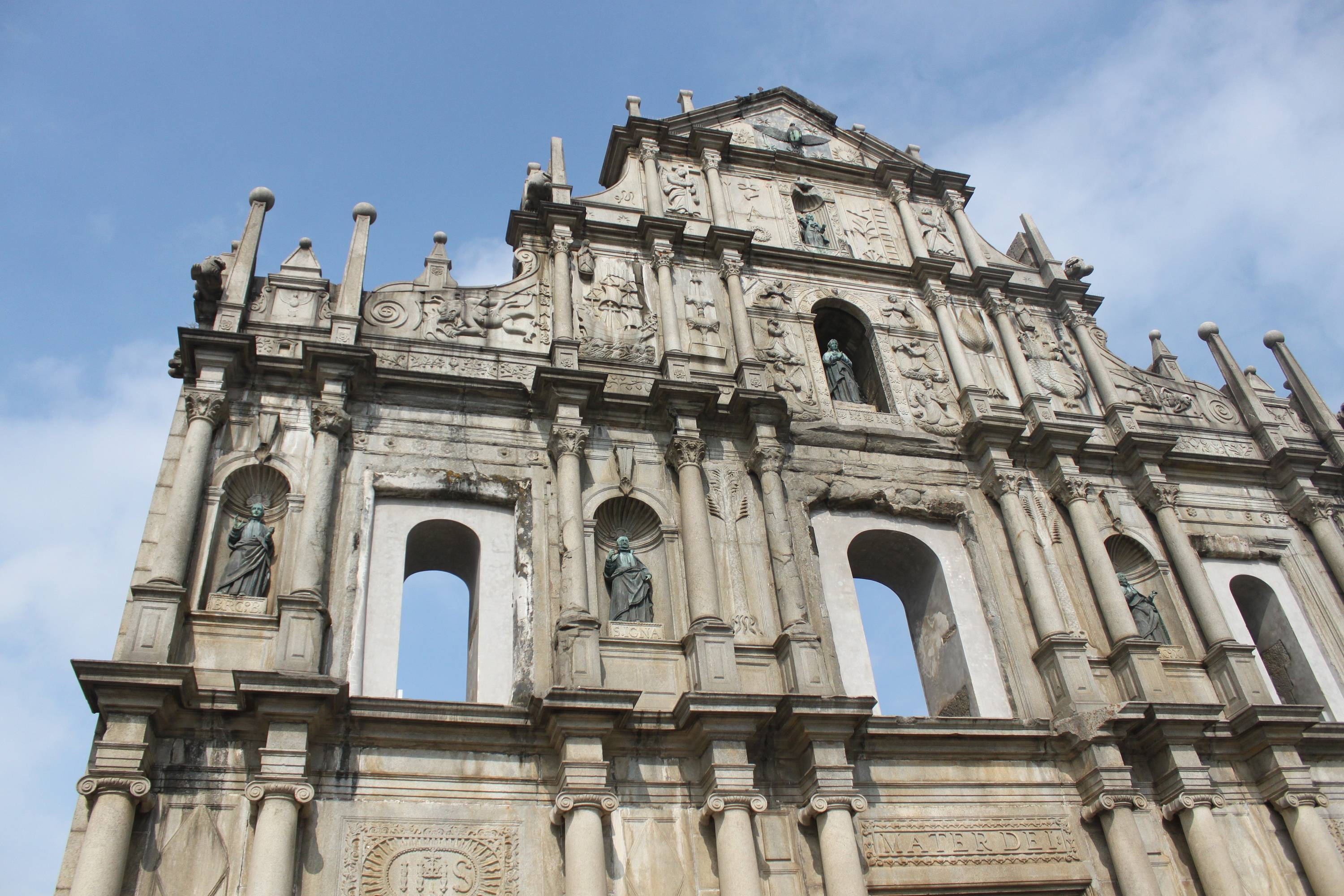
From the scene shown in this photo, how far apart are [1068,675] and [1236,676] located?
83.0 inches

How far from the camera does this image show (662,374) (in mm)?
12875

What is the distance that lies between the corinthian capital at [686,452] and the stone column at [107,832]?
589 cm

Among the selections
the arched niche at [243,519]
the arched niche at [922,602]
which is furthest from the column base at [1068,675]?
the arched niche at [243,519]

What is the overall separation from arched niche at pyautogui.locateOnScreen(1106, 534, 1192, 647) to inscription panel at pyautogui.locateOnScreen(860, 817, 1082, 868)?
11.0 ft

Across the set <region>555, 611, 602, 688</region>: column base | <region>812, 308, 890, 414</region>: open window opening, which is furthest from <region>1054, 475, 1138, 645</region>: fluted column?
<region>555, 611, 602, 688</region>: column base

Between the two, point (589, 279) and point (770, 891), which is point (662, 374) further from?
point (770, 891)

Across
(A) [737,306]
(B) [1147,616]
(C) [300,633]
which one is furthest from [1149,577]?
(C) [300,633]

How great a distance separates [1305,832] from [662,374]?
8.12m

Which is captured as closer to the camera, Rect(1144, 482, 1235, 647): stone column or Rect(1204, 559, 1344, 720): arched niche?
Rect(1144, 482, 1235, 647): stone column

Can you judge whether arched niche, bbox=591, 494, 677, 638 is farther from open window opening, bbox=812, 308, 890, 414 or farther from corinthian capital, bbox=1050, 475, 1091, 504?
corinthian capital, bbox=1050, 475, 1091, 504

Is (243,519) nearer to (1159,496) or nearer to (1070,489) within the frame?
(1070,489)

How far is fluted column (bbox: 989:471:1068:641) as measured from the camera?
1180 centimetres

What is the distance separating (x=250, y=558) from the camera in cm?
1020

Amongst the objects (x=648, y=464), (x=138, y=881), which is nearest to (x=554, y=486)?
(x=648, y=464)
